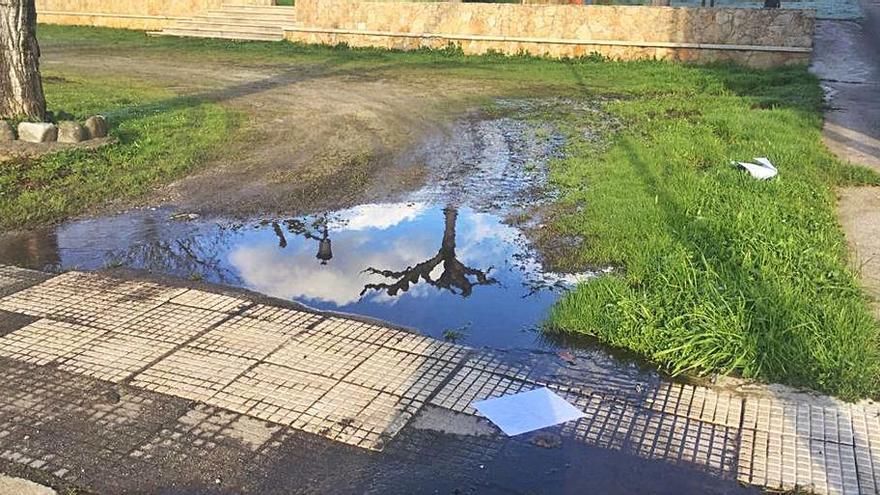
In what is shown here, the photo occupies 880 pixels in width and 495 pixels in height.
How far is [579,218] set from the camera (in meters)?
7.59

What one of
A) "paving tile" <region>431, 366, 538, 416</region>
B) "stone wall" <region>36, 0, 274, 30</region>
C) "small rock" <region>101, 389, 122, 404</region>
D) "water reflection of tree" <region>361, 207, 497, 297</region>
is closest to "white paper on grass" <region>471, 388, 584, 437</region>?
"paving tile" <region>431, 366, 538, 416</region>

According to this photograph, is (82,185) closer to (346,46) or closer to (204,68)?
(204,68)

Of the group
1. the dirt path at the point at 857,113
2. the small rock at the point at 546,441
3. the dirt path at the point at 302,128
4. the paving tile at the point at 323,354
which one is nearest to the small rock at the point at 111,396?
Answer: the paving tile at the point at 323,354

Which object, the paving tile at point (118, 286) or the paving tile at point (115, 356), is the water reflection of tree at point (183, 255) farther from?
the paving tile at point (115, 356)

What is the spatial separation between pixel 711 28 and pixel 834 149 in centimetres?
847

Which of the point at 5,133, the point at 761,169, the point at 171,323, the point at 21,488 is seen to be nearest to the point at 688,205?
the point at 761,169

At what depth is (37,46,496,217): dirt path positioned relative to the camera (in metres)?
8.77

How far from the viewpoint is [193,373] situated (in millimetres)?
4840

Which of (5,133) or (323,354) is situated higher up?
(5,133)

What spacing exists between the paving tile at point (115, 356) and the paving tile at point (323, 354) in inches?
29.5

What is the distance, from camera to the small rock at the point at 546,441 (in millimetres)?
4137

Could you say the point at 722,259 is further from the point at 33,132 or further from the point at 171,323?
the point at 33,132

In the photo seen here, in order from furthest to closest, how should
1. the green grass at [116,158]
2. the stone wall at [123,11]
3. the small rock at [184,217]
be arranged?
1. the stone wall at [123,11]
2. the green grass at [116,158]
3. the small rock at [184,217]

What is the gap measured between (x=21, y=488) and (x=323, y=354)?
1.82 meters
